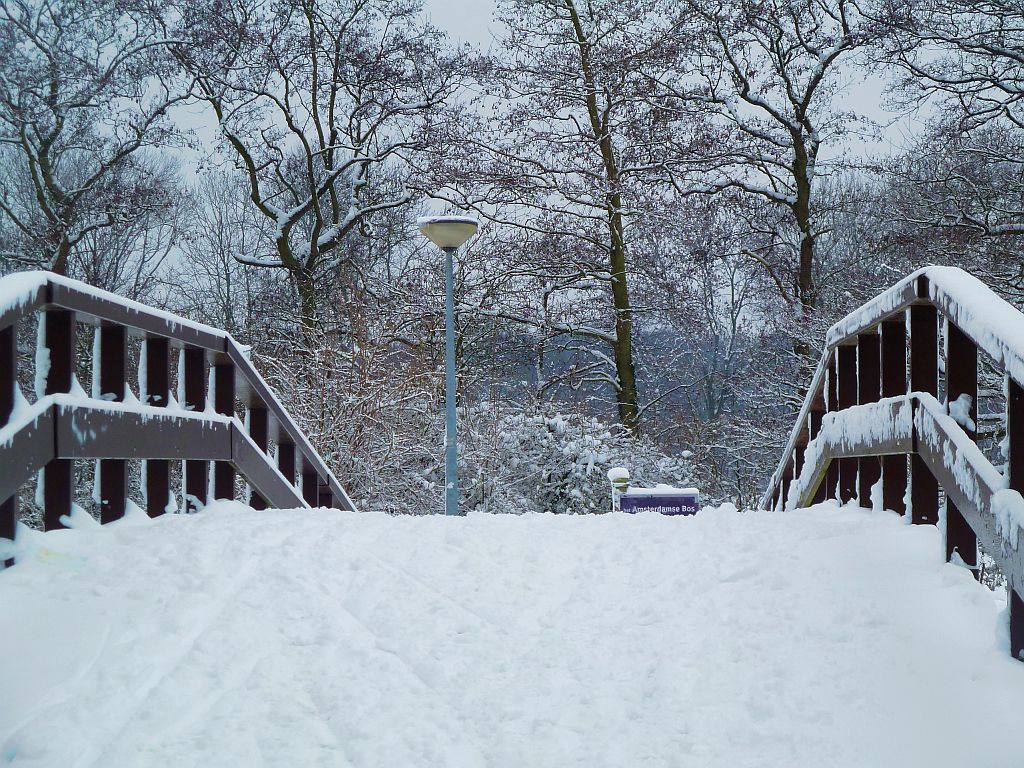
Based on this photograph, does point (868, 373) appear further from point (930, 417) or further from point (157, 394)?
point (157, 394)

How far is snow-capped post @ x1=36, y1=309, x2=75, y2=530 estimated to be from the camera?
3562mm

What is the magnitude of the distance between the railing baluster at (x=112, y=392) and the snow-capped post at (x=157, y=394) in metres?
0.35

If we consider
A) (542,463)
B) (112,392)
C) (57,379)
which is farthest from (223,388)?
(542,463)

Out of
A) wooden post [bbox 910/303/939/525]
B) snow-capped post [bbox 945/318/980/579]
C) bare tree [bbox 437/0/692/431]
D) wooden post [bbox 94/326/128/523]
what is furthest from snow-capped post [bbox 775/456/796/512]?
bare tree [bbox 437/0/692/431]

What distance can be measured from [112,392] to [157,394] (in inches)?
20.0

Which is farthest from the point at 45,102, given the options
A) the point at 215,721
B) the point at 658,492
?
the point at 215,721

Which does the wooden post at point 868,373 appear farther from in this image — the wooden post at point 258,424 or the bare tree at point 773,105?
the bare tree at point 773,105

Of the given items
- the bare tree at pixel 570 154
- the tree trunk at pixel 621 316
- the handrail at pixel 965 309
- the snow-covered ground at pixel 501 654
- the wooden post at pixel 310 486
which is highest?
the bare tree at pixel 570 154

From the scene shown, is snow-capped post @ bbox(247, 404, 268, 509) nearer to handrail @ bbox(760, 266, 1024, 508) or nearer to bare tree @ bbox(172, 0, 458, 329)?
handrail @ bbox(760, 266, 1024, 508)

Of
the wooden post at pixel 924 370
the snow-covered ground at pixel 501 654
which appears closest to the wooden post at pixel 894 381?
the snow-covered ground at pixel 501 654

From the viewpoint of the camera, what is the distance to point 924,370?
3.46 meters

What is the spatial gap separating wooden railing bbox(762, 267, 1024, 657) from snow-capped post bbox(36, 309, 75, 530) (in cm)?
304

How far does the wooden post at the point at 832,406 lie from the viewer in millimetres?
5168

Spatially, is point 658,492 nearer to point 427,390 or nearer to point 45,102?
point 427,390
